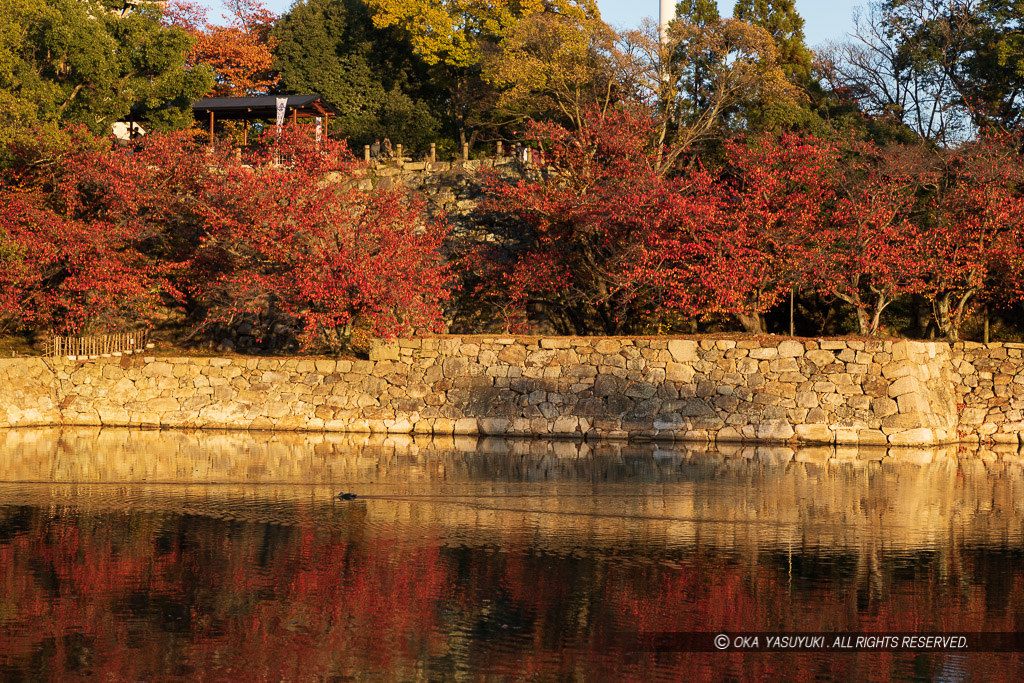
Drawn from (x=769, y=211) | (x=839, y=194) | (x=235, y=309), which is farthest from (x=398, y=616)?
(x=839, y=194)

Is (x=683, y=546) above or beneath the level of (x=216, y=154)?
beneath

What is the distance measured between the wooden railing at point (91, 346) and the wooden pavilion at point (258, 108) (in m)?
15.2

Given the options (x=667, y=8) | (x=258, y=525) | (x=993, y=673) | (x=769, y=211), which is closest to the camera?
(x=993, y=673)

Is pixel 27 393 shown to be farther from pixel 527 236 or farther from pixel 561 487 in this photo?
pixel 561 487

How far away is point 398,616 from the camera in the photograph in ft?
29.5

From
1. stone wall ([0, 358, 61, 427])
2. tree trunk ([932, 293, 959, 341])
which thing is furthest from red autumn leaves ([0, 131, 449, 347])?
tree trunk ([932, 293, 959, 341])

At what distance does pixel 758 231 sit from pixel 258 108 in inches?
859

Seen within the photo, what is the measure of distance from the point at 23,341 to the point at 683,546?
23.2m

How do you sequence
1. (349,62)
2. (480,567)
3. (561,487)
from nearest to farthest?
(480,567) < (561,487) < (349,62)

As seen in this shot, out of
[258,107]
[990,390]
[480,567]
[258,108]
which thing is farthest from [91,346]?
[990,390]

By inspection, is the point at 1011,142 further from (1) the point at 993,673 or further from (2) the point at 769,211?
(1) the point at 993,673

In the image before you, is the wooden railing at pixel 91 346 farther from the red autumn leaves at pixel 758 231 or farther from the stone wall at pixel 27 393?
the red autumn leaves at pixel 758 231

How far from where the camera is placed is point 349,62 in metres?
47.5

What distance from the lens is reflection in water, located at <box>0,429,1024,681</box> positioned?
7.94m
